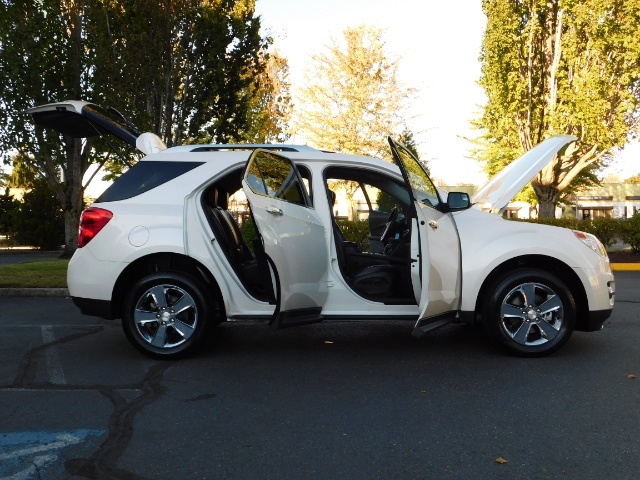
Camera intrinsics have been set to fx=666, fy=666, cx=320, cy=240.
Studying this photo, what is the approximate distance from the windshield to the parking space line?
3163 mm

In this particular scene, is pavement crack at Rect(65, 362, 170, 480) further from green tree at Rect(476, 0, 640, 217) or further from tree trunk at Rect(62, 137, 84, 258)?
green tree at Rect(476, 0, 640, 217)

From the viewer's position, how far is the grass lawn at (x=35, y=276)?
36.2 feet

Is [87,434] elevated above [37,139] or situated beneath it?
situated beneath

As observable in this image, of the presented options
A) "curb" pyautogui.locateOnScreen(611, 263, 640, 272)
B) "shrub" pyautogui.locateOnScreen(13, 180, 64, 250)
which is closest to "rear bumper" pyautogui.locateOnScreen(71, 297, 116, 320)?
"curb" pyautogui.locateOnScreen(611, 263, 640, 272)

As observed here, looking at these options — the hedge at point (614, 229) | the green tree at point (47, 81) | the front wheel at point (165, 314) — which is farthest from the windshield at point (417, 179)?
the green tree at point (47, 81)

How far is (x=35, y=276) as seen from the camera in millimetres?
12109

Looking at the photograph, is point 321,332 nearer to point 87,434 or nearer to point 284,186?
point 284,186

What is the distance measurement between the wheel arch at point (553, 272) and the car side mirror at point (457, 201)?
622 mm

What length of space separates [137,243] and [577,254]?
12.5 feet

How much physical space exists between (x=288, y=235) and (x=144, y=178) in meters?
1.57

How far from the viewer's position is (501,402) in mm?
4488

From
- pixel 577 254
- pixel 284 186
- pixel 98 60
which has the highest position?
pixel 98 60

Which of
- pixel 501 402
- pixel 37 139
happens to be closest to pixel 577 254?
pixel 501 402

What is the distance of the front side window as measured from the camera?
5.39 metres
